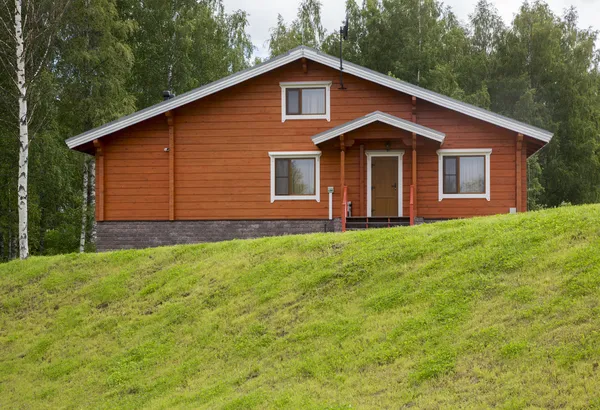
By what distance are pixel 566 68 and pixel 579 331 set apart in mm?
38139

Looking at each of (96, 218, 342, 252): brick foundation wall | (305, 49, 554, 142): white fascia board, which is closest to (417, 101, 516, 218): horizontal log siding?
(305, 49, 554, 142): white fascia board

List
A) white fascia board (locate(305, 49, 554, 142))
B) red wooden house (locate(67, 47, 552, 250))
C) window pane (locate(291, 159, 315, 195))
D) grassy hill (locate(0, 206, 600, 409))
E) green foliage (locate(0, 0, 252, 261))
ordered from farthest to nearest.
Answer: green foliage (locate(0, 0, 252, 261)), window pane (locate(291, 159, 315, 195)), red wooden house (locate(67, 47, 552, 250)), white fascia board (locate(305, 49, 554, 142)), grassy hill (locate(0, 206, 600, 409))

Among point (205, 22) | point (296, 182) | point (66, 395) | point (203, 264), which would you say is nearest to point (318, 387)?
point (66, 395)

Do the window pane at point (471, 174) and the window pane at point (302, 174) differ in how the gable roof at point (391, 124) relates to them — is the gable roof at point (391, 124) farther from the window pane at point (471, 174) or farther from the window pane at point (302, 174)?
the window pane at point (302, 174)

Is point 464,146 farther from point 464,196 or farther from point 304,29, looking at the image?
point 304,29

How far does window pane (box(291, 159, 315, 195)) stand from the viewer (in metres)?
24.0

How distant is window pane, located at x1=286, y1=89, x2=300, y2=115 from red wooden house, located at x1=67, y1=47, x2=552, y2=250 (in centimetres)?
3

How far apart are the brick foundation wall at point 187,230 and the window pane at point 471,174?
413 centimetres

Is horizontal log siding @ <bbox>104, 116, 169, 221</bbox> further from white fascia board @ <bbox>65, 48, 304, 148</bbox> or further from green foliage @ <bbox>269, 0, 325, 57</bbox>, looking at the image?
green foliage @ <bbox>269, 0, 325, 57</bbox>

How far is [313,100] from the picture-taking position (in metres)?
24.2

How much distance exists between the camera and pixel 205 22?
128 feet

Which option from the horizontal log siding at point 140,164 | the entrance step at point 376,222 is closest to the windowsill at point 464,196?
the entrance step at point 376,222

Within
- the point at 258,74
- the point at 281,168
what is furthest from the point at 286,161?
the point at 258,74

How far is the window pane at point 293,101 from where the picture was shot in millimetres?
24172
